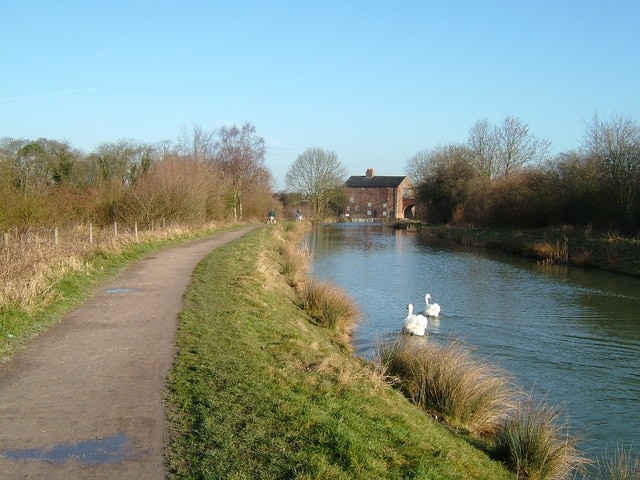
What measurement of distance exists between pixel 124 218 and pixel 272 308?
20.1 m

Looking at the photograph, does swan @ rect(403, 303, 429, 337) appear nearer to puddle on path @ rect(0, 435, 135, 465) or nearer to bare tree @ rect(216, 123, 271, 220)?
puddle on path @ rect(0, 435, 135, 465)

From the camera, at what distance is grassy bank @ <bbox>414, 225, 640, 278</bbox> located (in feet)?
91.4

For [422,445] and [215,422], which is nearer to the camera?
[215,422]

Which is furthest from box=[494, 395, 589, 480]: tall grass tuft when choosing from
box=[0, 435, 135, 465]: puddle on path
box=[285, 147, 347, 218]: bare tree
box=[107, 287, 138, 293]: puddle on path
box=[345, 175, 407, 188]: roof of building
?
box=[345, 175, 407, 188]: roof of building

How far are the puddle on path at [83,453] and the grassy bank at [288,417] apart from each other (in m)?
0.44

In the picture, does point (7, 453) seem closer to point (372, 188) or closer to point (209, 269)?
point (209, 269)

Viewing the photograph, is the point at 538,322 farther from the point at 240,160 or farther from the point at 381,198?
the point at 381,198

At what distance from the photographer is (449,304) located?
1838 centimetres

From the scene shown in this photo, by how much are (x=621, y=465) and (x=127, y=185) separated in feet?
101

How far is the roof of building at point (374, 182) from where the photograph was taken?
11225 centimetres

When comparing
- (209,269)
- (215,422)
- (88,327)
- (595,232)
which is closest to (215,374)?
(215,422)

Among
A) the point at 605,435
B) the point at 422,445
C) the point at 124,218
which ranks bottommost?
the point at 605,435

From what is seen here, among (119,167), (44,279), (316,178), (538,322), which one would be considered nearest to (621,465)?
(538,322)

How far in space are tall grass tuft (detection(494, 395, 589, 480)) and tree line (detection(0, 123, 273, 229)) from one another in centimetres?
1390
